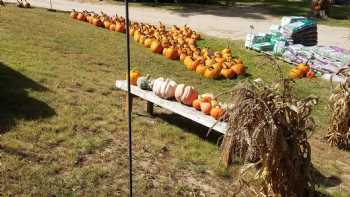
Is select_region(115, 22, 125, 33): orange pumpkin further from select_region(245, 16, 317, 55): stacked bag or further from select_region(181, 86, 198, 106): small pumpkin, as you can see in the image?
select_region(181, 86, 198, 106): small pumpkin

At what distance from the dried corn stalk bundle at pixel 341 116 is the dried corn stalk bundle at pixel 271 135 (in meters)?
2.15

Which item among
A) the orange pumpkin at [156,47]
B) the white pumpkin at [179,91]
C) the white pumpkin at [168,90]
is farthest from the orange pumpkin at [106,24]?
the white pumpkin at [179,91]

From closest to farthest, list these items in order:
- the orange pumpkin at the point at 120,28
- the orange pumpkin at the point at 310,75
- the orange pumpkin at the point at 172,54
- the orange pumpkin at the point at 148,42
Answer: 1. the orange pumpkin at the point at 310,75
2. the orange pumpkin at the point at 172,54
3. the orange pumpkin at the point at 148,42
4. the orange pumpkin at the point at 120,28

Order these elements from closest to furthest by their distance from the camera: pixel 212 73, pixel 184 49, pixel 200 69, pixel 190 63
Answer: pixel 212 73
pixel 200 69
pixel 190 63
pixel 184 49

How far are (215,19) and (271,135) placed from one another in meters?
17.0

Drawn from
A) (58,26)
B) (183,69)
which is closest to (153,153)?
(183,69)

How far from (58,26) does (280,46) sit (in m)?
7.07

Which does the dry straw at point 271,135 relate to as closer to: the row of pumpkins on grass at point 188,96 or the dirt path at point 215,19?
the row of pumpkins on grass at point 188,96

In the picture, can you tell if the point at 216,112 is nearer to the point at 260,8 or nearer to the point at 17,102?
the point at 17,102

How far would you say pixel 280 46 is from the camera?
1357 cm

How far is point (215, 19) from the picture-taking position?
2119 cm

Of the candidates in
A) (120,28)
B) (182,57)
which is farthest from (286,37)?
(120,28)

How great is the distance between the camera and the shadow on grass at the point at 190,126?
7.45 m

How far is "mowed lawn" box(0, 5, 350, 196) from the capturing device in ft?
19.0
